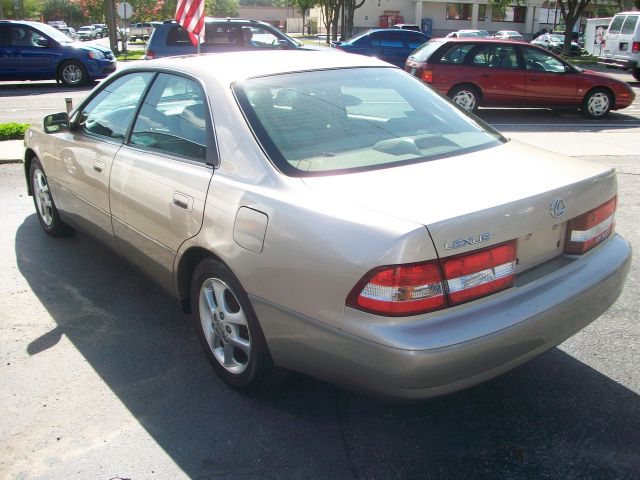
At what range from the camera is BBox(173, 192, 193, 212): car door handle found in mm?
3208

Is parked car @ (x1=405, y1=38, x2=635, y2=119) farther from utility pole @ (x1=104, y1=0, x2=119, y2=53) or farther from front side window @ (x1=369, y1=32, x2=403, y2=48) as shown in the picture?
utility pole @ (x1=104, y1=0, x2=119, y2=53)

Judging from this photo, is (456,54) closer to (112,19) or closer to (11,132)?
(11,132)

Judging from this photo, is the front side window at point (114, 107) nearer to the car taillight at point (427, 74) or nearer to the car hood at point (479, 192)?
the car hood at point (479, 192)

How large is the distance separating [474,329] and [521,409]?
855 millimetres

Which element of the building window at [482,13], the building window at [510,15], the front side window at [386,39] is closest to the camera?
the front side window at [386,39]

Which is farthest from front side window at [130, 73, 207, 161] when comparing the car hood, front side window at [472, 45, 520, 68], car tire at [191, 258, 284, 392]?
front side window at [472, 45, 520, 68]

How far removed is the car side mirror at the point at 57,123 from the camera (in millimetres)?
4797

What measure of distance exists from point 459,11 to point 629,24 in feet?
152

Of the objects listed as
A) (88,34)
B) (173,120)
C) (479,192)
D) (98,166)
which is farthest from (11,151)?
(88,34)

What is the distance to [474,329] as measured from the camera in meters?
2.46

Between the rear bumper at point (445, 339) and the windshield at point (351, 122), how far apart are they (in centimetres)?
74

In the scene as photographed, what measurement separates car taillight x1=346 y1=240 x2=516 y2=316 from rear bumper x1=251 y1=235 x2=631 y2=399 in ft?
0.15

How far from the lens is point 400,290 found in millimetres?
2395

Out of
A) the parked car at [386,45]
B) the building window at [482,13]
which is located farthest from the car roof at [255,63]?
the building window at [482,13]
